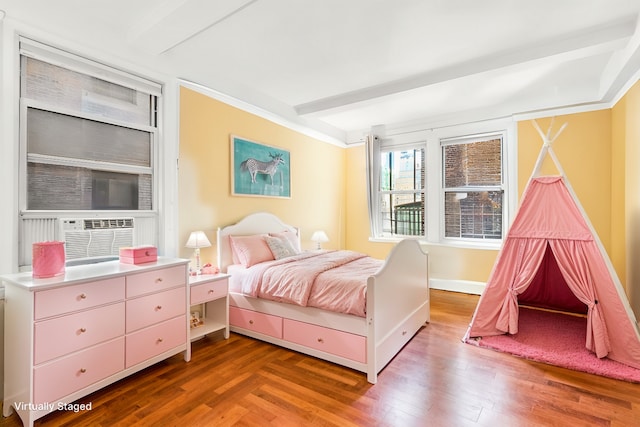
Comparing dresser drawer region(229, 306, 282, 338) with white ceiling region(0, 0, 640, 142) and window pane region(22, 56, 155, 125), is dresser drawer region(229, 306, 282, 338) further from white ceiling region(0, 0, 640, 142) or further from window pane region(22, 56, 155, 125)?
white ceiling region(0, 0, 640, 142)

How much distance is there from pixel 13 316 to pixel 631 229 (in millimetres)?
5180

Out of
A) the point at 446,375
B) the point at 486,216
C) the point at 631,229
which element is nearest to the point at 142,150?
the point at 446,375

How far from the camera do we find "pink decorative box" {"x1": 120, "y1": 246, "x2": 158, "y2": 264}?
235 centimetres

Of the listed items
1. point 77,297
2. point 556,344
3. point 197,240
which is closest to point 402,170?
point 556,344

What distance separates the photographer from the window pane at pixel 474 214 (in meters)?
4.46

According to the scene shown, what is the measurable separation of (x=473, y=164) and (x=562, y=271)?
7.34 ft

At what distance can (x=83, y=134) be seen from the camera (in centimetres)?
243

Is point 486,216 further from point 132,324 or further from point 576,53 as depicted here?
point 132,324

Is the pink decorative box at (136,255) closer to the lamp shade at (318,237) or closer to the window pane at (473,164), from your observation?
the lamp shade at (318,237)

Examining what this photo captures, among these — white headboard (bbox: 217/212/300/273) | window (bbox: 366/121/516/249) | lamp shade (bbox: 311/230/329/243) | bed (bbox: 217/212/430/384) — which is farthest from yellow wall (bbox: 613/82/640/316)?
white headboard (bbox: 217/212/300/273)

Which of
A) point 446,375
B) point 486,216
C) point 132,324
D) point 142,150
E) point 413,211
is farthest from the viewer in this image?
point 413,211

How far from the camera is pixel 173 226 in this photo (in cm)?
298

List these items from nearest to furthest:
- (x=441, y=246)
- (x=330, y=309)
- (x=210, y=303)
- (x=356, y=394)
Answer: (x=356, y=394) → (x=330, y=309) → (x=210, y=303) → (x=441, y=246)

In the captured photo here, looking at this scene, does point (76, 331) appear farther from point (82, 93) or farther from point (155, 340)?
point (82, 93)
